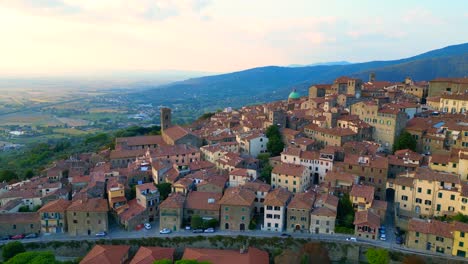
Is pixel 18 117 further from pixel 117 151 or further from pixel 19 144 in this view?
pixel 117 151

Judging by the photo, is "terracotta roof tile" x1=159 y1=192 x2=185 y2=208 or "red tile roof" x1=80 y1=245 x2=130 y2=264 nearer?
"red tile roof" x1=80 y1=245 x2=130 y2=264

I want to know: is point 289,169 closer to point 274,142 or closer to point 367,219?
point 274,142

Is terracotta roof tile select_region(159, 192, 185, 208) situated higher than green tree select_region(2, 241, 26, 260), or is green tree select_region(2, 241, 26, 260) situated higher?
terracotta roof tile select_region(159, 192, 185, 208)

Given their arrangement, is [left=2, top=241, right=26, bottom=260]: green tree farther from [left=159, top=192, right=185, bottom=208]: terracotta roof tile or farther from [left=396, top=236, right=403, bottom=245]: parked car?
[left=396, top=236, right=403, bottom=245]: parked car

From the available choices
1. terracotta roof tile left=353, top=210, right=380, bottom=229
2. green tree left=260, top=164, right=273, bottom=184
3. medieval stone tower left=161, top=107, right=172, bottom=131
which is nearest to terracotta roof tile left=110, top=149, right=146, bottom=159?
medieval stone tower left=161, top=107, right=172, bottom=131

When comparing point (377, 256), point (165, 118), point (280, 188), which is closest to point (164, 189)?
point (280, 188)

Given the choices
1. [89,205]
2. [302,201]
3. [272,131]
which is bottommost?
[89,205]

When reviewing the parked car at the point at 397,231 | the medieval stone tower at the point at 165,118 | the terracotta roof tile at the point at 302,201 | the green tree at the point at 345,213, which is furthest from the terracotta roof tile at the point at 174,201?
the medieval stone tower at the point at 165,118
